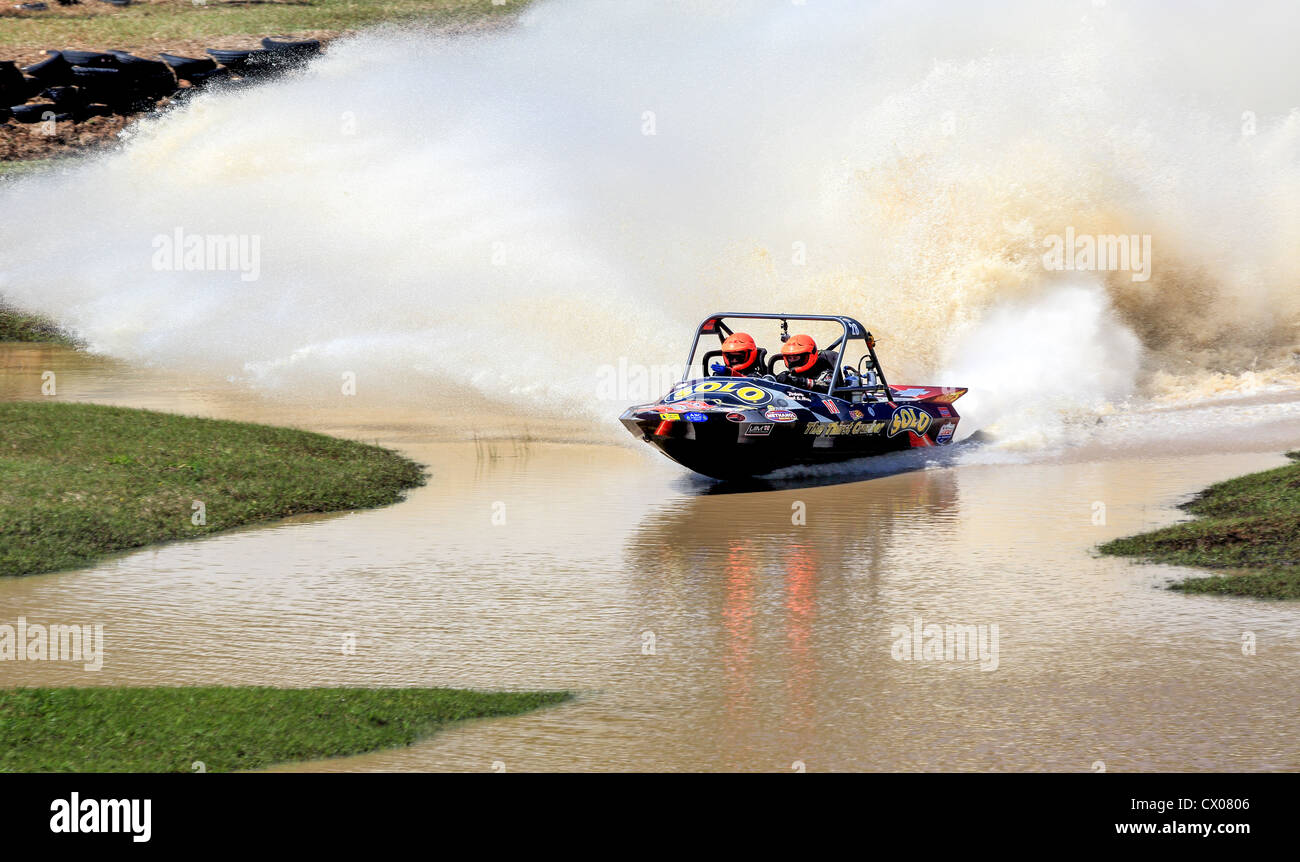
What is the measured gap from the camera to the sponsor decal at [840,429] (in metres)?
17.5

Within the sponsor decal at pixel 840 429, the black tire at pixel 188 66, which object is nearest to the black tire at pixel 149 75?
the black tire at pixel 188 66

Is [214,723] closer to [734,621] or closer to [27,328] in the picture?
[734,621]

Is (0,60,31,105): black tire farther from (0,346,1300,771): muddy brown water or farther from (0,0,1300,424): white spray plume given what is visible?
(0,346,1300,771): muddy brown water

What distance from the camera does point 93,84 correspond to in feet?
165

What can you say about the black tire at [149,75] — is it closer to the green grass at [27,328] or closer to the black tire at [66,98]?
the black tire at [66,98]

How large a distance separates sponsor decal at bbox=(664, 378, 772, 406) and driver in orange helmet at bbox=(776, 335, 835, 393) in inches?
37.0

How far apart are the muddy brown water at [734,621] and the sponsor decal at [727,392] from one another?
4.01ft

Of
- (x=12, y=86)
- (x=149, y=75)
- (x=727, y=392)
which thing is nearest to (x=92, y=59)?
(x=149, y=75)

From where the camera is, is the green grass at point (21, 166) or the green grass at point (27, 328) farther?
the green grass at point (21, 166)

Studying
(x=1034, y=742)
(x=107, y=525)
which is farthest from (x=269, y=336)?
(x=1034, y=742)

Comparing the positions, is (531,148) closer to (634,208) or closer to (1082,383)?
(634,208)

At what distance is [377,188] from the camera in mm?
34562

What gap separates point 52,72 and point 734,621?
4770 centimetres

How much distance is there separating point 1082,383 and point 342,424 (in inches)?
519
